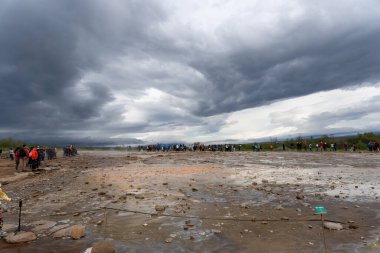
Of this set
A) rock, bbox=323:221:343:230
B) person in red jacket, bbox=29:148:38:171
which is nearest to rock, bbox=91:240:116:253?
rock, bbox=323:221:343:230

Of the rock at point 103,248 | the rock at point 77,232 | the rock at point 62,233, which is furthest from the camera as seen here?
the rock at point 62,233

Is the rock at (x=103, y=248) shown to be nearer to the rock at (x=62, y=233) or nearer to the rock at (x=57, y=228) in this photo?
the rock at (x=62, y=233)

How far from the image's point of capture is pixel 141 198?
12.9 meters

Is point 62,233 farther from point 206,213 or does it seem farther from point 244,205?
point 244,205

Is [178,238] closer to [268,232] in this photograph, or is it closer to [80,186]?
[268,232]

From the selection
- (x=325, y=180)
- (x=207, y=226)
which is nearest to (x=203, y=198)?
(x=207, y=226)

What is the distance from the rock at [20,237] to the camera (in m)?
8.02

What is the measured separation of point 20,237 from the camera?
812 cm

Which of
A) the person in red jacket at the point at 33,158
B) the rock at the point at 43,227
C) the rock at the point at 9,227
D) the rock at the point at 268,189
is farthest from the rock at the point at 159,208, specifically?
the person in red jacket at the point at 33,158

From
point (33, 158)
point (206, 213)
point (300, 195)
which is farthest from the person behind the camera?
point (33, 158)

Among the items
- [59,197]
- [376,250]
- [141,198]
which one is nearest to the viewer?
[376,250]

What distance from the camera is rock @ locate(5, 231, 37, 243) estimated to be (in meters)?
8.02

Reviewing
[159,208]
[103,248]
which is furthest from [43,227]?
[159,208]

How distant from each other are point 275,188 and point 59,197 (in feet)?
36.1
